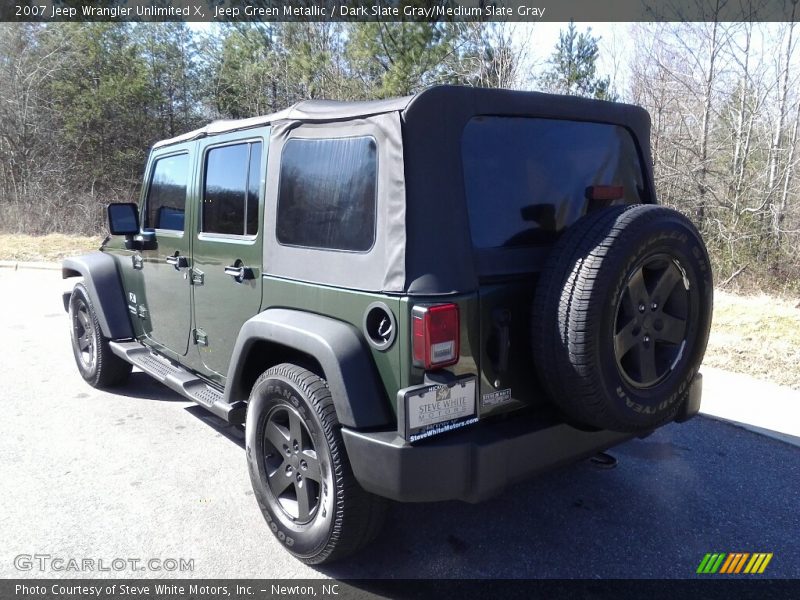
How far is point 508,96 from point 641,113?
969 mm

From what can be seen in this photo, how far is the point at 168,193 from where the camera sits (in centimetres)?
429

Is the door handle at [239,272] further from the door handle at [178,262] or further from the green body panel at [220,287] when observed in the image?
the door handle at [178,262]

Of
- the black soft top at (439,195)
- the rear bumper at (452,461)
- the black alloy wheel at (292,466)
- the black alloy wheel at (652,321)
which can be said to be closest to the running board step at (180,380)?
the black alloy wheel at (292,466)

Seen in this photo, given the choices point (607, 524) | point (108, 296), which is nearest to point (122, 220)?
point (108, 296)

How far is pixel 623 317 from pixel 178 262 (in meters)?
2.78

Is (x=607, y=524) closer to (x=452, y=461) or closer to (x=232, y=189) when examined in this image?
(x=452, y=461)

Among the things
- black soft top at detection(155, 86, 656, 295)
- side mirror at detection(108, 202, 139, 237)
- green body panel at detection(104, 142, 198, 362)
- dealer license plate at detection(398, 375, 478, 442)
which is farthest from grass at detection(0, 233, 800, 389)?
side mirror at detection(108, 202, 139, 237)

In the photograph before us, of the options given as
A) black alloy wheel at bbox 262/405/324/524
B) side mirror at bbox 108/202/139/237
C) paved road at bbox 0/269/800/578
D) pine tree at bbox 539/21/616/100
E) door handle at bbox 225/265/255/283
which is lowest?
paved road at bbox 0/269/800/578

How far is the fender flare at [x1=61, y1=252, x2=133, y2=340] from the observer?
15.9ft

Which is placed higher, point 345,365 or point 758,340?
point 345,365

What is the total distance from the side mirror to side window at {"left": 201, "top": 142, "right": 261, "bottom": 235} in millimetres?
1099

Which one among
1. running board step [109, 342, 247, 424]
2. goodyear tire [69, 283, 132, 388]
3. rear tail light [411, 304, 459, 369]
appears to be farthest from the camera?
goodyear tire [69, 283, 132, 388]

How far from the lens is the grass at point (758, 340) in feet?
18.4

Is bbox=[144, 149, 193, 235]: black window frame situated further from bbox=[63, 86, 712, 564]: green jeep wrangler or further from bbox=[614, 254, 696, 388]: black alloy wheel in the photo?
bbox=[614, 254, 696, 388]: black alloy wheel
